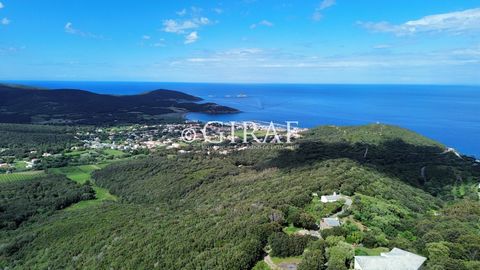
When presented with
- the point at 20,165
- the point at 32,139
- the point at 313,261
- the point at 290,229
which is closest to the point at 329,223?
the point at 290,229

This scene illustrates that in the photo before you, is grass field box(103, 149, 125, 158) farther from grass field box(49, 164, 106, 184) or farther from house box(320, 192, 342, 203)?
house box(320, 192, 342, 203)

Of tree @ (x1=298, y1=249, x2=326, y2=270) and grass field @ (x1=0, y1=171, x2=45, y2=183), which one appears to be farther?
grass field @ (x1=0, y1=171, x2=45, y2=183)

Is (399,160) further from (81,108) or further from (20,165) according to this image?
(81,108)

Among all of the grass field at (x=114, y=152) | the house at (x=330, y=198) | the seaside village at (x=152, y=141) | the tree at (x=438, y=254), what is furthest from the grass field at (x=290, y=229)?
the grass field at (x=114, y=152)

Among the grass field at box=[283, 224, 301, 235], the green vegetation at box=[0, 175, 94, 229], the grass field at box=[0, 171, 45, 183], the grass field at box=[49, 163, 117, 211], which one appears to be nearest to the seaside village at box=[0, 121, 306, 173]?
the grass field at box=[0, 171, 45, 183]

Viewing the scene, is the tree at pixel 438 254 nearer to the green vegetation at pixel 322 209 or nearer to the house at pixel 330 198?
the green vegetation at pixel 322 209

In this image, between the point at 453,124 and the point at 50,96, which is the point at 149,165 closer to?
the point at 453,124
